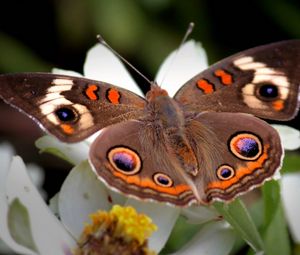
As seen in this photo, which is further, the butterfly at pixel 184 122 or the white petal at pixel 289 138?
the white petal at pixel 289 138

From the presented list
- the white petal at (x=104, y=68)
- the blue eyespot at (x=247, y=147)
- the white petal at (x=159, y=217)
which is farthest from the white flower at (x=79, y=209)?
the white petal at (x=104, y=68)

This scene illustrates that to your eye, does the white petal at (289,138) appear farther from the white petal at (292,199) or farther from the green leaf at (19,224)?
the green leaf at (19,224)

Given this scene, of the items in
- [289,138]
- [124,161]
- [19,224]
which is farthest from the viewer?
[289,138]

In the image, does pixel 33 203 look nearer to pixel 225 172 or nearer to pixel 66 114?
pixel 66 114

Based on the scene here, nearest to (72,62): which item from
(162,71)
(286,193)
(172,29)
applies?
(172,29)

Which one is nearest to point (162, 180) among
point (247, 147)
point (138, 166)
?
point (138, 166)

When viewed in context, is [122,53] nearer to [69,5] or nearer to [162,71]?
[69,5]
